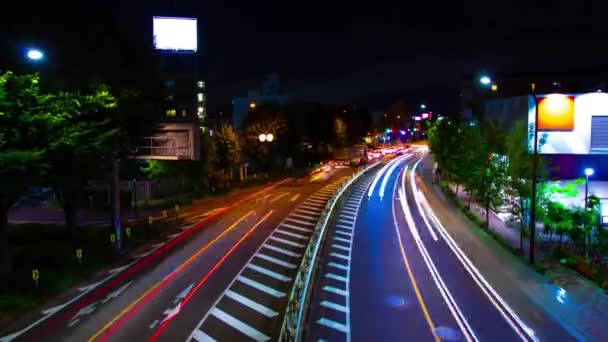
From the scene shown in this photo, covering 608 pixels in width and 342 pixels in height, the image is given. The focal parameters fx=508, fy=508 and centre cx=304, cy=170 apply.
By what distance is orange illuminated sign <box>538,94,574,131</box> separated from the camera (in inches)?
1395

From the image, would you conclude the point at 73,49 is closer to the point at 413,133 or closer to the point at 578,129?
the point at 578,129

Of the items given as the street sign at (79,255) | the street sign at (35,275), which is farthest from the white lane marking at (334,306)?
the street sign at (79,255)

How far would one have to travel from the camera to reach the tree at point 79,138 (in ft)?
63.5

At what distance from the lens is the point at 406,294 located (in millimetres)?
18781

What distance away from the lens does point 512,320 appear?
16156mm

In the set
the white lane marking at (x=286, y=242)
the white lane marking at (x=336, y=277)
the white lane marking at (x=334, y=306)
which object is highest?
the white lane marking at (x=286, y=242)

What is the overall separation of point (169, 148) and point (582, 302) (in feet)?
84.4

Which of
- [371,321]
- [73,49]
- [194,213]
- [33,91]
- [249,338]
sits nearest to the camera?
[249,338]

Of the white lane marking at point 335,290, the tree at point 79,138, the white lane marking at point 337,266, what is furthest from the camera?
the white lane marking at point 337,266

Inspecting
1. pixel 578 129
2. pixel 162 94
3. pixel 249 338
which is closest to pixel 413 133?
pixel 578 129

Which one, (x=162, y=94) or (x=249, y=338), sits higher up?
(x=162, y=94)

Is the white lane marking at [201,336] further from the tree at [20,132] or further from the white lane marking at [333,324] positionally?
the tree at [20,132]

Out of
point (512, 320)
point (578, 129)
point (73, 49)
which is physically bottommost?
point (512, 320)

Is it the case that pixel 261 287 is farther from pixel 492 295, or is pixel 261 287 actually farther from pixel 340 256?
pixel 492 295
